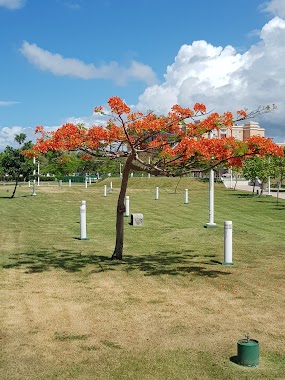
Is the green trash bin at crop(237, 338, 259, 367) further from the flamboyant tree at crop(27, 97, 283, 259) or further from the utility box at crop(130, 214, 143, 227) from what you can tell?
the utility box at crop(130, 214, 143, 227)

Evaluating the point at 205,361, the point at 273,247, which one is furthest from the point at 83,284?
the point at 273,247

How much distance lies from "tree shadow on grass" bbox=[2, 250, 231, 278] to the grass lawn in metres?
0.03

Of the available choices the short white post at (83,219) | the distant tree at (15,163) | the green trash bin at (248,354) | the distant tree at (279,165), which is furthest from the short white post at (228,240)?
the distant tree at (279,165)

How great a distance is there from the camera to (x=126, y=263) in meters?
14.0

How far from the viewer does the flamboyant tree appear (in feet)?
41.6

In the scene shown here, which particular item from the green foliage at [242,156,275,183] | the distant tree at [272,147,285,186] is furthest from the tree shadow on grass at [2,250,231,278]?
the green foliage at [242,156,275,183]

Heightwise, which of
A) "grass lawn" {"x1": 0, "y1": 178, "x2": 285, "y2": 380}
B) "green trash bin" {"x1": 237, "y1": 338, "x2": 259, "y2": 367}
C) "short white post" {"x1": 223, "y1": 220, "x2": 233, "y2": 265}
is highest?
"short white post" {"x1": 223, "y1": 220, "x2": 233, "y2": 265}

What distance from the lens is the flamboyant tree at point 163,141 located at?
12.7 meters

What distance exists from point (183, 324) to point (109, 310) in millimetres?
1568

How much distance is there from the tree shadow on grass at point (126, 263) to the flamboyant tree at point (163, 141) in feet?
2.76

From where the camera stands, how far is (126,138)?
1361cm

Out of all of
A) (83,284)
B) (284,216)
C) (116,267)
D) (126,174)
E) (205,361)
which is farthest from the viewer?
(284,216)

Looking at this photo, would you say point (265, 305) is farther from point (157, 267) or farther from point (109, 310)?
point (157, 267)

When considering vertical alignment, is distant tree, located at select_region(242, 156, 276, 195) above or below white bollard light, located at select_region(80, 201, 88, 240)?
above
